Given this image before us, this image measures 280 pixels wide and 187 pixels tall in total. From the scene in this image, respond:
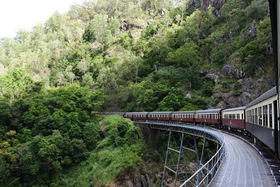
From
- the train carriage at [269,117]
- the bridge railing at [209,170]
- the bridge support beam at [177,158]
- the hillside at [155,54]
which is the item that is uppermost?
the hillside at [155,54]

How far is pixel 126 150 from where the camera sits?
27719mm

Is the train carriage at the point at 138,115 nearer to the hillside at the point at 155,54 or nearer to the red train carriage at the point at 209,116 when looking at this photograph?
the hillside at the point at 155,54

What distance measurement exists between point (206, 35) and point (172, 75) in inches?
642

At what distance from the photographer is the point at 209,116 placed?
2481 cm

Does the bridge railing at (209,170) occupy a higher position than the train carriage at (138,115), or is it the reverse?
the train carriage at (138,115)

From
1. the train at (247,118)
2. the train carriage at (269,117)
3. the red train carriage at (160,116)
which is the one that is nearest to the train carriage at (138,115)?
the train at (247,118)

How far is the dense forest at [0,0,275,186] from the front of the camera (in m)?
25.5

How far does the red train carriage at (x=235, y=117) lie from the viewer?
18.2m

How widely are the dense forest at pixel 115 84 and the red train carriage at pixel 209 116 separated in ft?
23.6

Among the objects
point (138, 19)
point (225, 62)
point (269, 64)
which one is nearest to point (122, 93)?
point (225, 62)

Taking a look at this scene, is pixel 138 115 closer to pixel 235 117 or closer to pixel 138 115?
pixel 138 115

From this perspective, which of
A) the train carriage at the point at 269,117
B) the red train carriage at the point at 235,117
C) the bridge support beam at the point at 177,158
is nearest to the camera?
the train carriage at the point at 269,117

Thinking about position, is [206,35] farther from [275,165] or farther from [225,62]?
[275,165]

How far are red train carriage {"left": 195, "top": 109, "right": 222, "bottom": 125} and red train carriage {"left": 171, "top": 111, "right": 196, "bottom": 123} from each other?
0.93 meters
